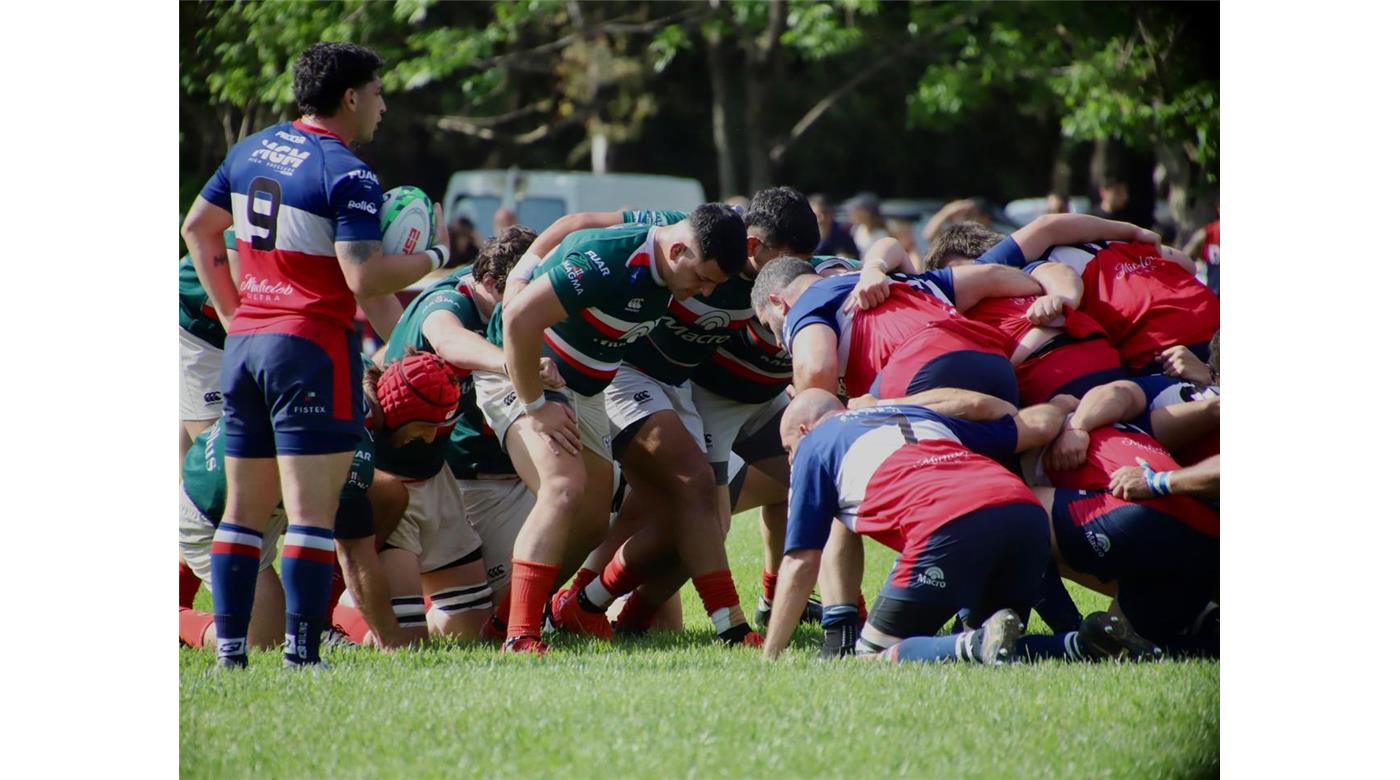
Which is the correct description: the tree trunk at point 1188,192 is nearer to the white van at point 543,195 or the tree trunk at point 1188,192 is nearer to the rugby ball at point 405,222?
the rugby ball at point 405,222

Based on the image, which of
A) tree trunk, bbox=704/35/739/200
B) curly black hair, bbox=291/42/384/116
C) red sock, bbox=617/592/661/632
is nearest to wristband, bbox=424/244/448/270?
curly black hair, bbox=291/42/384/116

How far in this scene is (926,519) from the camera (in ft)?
14.4

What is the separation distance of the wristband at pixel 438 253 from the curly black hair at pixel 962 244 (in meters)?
2.23

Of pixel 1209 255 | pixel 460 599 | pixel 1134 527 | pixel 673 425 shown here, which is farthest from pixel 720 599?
pixel 1209 255

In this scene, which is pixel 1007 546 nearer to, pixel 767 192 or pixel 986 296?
pixel 986 296

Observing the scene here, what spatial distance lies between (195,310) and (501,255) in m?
1.62

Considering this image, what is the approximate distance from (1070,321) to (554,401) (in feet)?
6.11

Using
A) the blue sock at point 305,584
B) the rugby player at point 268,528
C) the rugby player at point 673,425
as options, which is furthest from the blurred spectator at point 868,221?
the blue sock at point 305,584

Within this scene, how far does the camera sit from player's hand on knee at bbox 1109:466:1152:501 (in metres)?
4.56

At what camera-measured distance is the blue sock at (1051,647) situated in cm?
461

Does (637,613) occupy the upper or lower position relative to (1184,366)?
lower

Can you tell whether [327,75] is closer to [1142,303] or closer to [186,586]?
[186,586]

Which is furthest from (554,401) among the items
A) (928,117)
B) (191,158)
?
(928,117)

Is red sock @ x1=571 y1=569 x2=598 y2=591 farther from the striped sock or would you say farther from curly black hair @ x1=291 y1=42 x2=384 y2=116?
curly black hair @ x1=291 y1=42 x2=384 y2=116
